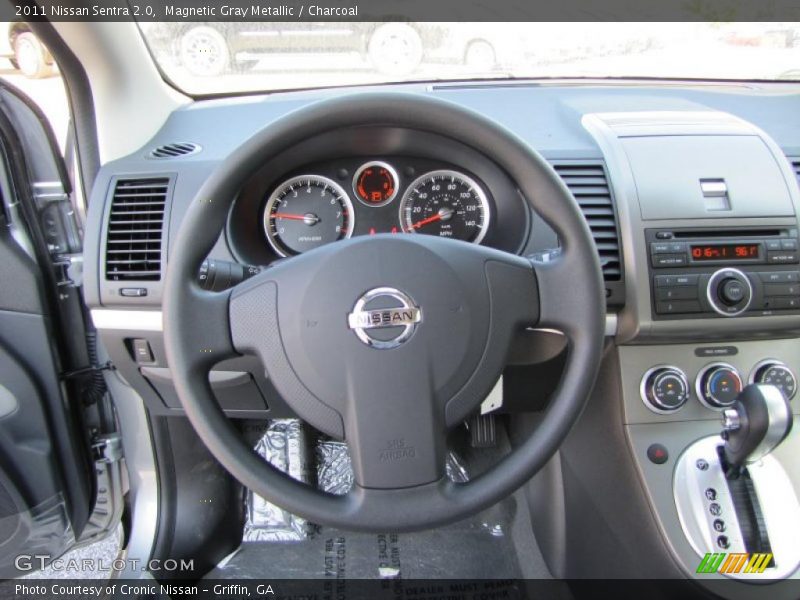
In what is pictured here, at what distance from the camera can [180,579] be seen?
173 centimetres

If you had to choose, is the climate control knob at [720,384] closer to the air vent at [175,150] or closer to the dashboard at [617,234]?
the dashboard at [617,234]

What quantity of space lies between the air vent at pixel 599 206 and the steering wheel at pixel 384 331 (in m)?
0.38

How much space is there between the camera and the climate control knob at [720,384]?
4.45ft

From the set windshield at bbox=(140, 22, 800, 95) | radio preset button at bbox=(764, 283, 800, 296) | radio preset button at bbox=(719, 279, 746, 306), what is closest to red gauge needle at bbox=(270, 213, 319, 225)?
windshield at bbox=(140, 22, 800, 95)

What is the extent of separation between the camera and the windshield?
1.57 m

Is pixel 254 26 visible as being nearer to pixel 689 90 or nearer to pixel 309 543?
pixel 689 90

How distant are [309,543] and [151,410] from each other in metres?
0.70

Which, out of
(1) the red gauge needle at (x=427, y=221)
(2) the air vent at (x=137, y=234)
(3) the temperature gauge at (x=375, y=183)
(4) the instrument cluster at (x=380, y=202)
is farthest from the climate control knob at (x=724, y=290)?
(2) the air vent at (x=137, y=234)

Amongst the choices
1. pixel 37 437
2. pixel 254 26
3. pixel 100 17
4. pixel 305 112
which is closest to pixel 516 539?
pixel 37 437

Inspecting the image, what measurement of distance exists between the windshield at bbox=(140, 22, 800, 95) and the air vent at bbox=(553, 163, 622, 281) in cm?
51

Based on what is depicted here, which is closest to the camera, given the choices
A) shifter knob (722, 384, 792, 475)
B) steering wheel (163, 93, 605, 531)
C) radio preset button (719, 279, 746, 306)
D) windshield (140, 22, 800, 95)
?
steering wheel (163, 93, 605, 531)

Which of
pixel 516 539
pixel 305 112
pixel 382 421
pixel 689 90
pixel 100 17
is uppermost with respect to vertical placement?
pixel 100 17

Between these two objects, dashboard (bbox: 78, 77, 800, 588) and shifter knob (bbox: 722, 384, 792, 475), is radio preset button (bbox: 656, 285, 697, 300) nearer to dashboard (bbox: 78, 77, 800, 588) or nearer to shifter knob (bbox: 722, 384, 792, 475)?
dashboard (bbox: 78, 77, 800, 588)

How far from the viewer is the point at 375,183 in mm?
1313
